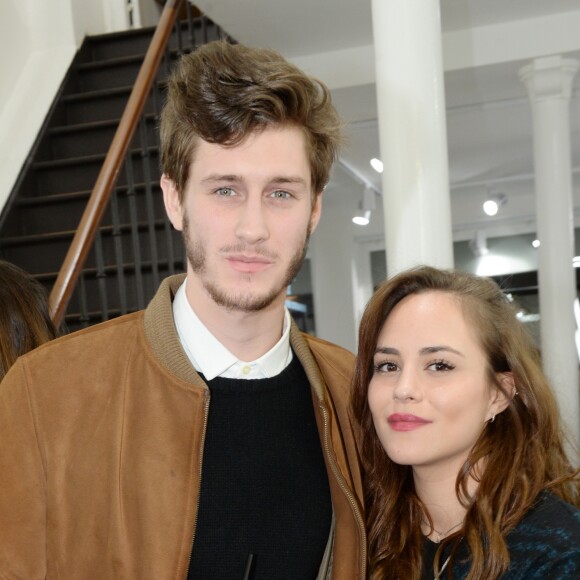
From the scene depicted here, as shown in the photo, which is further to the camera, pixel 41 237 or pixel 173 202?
pixel 41 237

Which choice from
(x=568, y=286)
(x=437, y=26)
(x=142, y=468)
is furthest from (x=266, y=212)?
(x=568, y=286)

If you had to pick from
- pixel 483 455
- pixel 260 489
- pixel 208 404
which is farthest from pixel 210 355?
pixel 483 455

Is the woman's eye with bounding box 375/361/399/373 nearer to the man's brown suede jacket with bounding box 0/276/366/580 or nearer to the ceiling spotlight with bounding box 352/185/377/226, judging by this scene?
the man's brown suede jacket with bounding box 0/276/366/580

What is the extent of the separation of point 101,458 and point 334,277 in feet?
30.5

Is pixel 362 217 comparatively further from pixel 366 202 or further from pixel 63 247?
pixel 63 247

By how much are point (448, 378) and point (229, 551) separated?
1.75 feet

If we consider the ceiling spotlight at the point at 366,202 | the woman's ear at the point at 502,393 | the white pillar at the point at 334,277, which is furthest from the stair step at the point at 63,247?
the white pillar at the point at 334,277

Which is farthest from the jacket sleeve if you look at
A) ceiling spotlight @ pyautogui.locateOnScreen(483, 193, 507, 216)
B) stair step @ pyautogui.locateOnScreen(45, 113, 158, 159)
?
ceiling spotlight @ pyautogui.locateOnScreen(483, 193, 507, 216)

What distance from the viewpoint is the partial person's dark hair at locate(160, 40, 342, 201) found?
1530 mm

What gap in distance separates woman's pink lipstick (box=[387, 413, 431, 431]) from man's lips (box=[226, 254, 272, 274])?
415 millimetres

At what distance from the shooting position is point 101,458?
145 centimetres

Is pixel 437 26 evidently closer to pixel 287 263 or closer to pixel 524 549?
pixel 287 263

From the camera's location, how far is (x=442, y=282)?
187 cm

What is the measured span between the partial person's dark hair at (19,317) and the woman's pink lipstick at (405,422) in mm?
901
